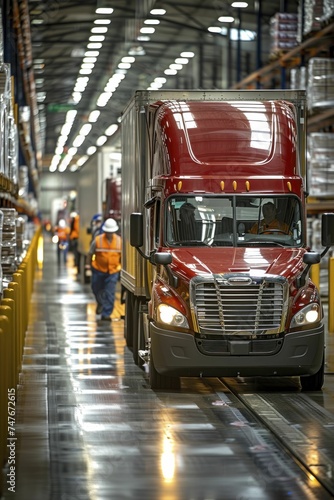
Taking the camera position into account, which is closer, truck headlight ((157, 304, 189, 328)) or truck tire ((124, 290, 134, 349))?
truck headlight ((157, 304, 189, 328))

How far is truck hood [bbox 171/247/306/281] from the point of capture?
12.7m

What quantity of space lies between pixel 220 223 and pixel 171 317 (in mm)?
1325

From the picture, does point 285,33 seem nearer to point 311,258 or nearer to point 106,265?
point 106,265

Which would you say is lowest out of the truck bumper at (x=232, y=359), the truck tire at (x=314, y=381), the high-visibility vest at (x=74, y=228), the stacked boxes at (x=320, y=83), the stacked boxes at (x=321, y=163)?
the high-visibility vest at (x=74, y=228)

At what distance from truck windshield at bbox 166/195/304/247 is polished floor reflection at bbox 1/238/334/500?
1681mm

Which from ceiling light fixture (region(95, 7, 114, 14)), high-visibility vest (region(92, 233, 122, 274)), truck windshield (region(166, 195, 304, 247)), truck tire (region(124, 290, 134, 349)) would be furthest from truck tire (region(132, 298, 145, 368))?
ceiling light fixture (region(95, 7, 114, 14))

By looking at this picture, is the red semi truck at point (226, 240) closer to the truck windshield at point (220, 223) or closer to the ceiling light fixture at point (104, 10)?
the truck windshield at point (220, 223)

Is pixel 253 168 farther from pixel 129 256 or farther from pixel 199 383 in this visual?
pixel 129 256

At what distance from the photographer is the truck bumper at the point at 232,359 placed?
41.3ft

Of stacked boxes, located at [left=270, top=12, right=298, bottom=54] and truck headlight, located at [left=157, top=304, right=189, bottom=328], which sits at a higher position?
stacked boxes, located at [left=270, top=12, right=298, bottom=54]

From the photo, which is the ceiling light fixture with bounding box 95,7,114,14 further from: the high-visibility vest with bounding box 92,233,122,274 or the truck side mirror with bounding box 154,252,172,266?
the truck side mirror with bounding box 154,252,172,266

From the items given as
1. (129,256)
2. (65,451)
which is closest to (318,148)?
(129,256)

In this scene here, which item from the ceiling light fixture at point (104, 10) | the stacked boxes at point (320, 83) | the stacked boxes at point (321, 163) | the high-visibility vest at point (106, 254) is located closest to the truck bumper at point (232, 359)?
the high-visibility vest at point (106, 254)

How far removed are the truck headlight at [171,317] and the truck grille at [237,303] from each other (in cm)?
17
